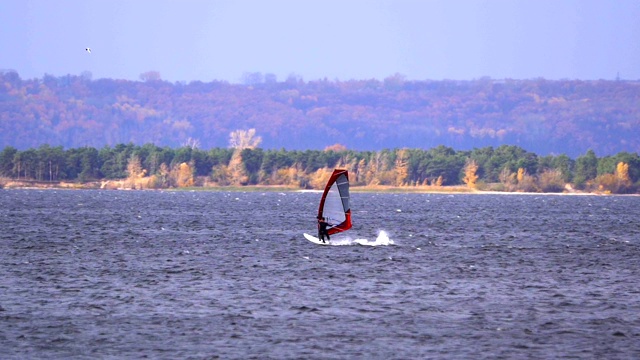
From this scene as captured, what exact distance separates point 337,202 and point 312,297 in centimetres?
2553

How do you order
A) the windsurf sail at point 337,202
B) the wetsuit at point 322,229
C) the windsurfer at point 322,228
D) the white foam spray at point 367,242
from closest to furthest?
the windsurf sail at point 337,202 → the windsurfer at point 322,228 → the wetsuit at point 322,229 → the white foam spray at point 367,242

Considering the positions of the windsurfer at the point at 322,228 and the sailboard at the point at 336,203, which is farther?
the windsurfer at the point at 322,228

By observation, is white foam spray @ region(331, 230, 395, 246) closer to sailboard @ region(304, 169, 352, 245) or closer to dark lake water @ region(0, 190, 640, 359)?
dark lake water @ region(0, 190, 640, 359)

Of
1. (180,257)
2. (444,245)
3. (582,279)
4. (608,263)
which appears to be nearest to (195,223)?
(444,245)

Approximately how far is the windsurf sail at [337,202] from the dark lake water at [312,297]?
6.49 ft

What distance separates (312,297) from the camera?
50.2 metres

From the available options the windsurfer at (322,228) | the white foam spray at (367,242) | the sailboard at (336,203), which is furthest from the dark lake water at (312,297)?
the sailboard at (336,203)

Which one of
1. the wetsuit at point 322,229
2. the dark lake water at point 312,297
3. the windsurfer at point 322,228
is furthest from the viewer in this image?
the wetsuit at point 322,229

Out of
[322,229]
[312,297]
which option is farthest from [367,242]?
Result: [312,297]

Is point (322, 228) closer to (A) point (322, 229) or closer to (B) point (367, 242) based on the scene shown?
(A) point (322, 229)

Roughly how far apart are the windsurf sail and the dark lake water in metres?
1.98

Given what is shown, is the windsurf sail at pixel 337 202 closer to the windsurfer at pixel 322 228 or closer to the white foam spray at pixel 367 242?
the windsurfer at pixel 322 228

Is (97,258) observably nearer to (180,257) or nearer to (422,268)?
(180,257)

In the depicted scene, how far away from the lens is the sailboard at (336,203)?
7428 centimetres
